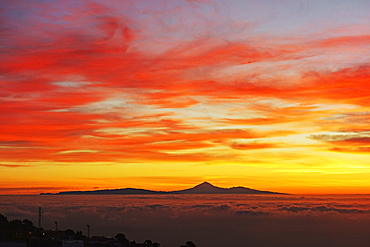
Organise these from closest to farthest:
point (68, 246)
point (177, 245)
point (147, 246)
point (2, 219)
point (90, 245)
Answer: point (68, 246), point (90, 245), point (147, 246), point (2, 219), point (177, 245)

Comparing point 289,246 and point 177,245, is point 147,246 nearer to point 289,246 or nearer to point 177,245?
point 177,245

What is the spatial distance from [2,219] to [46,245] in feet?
145

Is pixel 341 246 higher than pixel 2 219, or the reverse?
pixel 2 219

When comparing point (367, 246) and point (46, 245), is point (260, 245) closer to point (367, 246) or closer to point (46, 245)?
point (367, 246)

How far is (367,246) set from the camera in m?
192

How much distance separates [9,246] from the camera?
220ft

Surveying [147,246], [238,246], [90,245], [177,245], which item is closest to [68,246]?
[90,245]

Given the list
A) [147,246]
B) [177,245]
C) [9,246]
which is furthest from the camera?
[177,245]

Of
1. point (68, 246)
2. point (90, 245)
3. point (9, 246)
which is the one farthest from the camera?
point (90, 245)

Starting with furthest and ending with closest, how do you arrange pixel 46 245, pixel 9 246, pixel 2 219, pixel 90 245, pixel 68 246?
pixel 2 219
pixel 90 245
pixel 46 245
pixel 68 246
pixel 9 246

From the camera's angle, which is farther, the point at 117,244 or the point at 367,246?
the point at 367,246

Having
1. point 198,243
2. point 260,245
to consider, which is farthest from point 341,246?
point 198,243

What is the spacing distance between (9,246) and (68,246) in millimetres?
9011

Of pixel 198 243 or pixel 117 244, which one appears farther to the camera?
pixel 198 243
